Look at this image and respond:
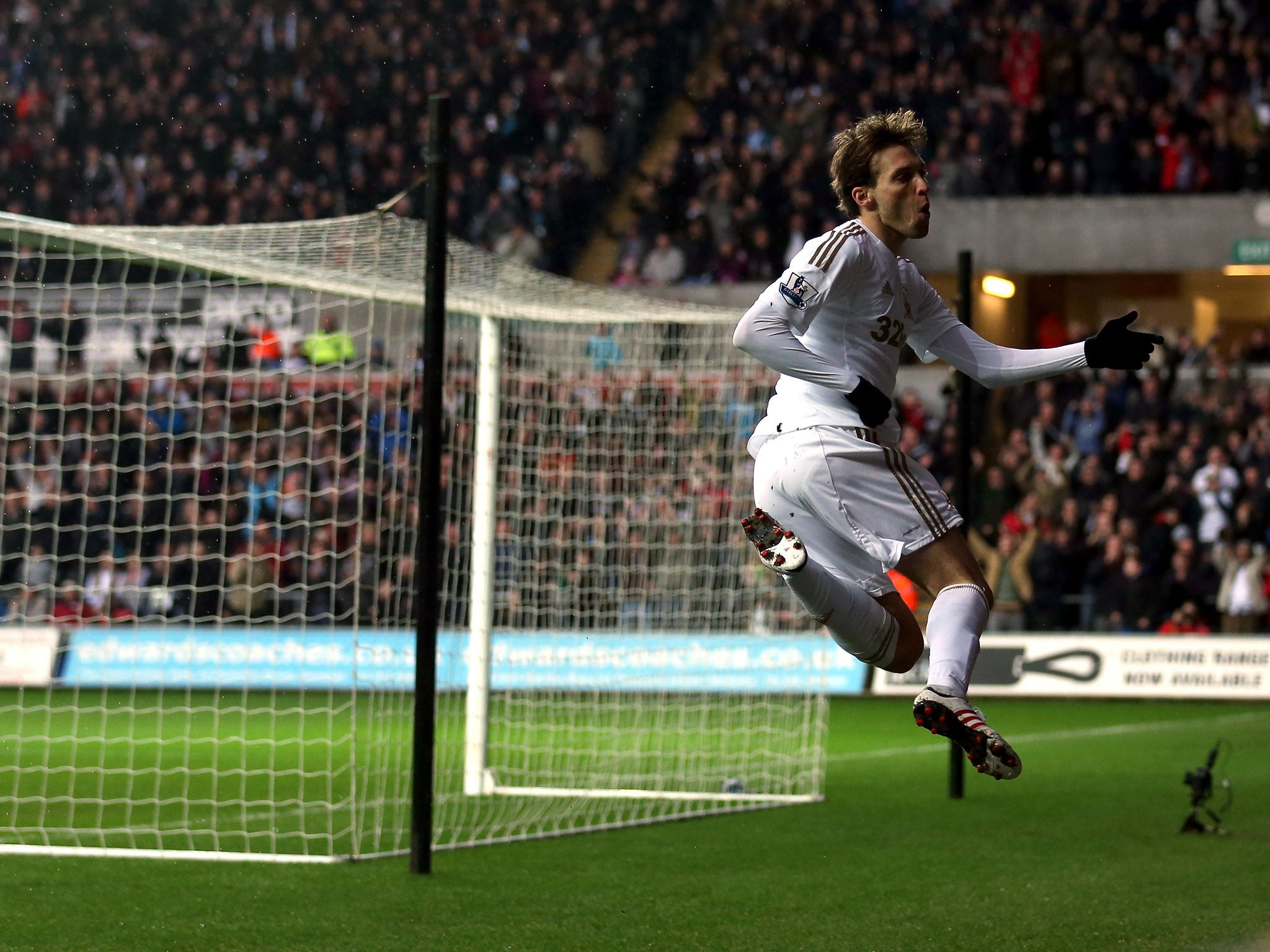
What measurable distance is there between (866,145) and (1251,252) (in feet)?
53.2

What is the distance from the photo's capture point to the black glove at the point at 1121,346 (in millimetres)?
5172

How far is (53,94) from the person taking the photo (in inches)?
991

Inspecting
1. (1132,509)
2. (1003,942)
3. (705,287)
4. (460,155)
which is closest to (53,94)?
(460,155)

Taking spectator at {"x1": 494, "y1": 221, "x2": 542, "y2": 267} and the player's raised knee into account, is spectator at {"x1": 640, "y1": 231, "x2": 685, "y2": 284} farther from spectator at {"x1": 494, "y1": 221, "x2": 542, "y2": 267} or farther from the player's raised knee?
the player's raised knee

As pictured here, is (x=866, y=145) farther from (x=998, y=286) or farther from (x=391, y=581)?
(x=391, y=581)

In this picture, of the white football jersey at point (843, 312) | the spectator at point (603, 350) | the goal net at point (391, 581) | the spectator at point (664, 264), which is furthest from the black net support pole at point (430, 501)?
the spectator at point (664, 264)

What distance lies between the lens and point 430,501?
752cm

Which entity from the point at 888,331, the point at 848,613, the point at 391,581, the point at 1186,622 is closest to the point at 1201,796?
the point at 848,613

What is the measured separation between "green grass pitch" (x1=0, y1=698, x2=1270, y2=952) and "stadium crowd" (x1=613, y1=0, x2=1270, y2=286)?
1153cm

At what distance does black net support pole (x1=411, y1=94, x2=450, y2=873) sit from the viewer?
7.46 metres

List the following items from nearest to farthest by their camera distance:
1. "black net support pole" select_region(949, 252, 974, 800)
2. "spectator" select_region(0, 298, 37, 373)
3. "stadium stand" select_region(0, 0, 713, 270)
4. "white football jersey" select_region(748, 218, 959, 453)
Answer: "white football jersey" select_region(748, 218, 959, 453) → "black net support pole" select_region(949, 252, 974, 800) → "spectator" select_region(0, 298, 37, 373) → "stadium stand" select_region(0, 0, 713, 270)

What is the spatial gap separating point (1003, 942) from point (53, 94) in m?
22.3

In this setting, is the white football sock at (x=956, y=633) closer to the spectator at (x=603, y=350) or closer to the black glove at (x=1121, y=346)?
the black glove at (x=1121, y=346)

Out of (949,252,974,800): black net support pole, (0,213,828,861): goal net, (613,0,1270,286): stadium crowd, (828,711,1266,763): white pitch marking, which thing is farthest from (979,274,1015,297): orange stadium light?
(613,0,1270,286): stadium crowd
